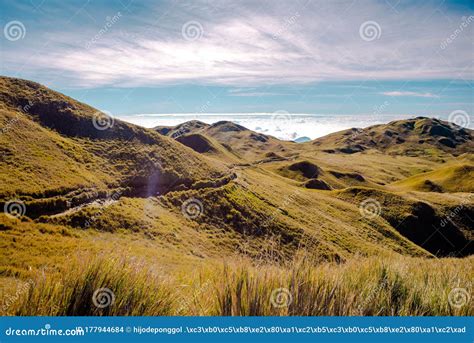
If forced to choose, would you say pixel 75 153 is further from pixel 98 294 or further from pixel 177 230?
pixel 98 294

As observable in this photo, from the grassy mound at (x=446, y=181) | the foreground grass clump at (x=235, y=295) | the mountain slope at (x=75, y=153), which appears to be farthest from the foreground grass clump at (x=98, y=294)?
the grassy mound at (x=446, y=181)

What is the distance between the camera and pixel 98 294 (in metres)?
4.81

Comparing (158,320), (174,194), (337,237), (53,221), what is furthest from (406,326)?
(337,237)

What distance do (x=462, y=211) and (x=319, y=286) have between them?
11958 centimetres

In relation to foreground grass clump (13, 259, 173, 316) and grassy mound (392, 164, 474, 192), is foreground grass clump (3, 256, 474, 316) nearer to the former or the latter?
foreground grass clump (13, 259, 173, 316)

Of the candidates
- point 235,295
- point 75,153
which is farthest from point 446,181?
point 235,295

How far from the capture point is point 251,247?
50.2 m

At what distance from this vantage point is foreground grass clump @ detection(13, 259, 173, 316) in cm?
467

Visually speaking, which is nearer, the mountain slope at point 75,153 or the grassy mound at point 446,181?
the mountain slope at point 75,153

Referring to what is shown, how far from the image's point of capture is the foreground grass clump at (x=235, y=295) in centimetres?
474

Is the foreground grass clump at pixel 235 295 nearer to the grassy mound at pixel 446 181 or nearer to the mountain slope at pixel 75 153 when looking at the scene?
the mountain slope at pixel 75 153

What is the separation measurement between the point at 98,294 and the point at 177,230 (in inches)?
1725

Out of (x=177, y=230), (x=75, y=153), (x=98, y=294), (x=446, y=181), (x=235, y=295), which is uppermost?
(x=446, y=181)

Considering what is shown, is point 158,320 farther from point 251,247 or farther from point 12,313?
point 251,247
